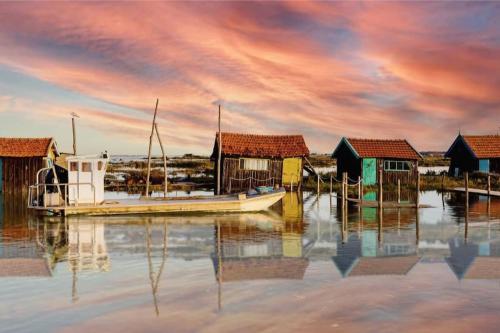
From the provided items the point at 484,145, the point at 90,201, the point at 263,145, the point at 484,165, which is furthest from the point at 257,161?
the point at 484,145

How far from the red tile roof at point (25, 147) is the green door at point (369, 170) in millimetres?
26535

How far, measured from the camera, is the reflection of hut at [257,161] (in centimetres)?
4200

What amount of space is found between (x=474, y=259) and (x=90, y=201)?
18.9 meters

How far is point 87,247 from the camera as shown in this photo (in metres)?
17.8

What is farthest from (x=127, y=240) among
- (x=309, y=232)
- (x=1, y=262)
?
(x=309, y=232)

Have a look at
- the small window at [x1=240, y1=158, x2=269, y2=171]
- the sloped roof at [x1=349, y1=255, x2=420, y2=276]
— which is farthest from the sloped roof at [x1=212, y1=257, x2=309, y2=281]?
the small window at [x1=240, y1=158, x2=269, y2=171]

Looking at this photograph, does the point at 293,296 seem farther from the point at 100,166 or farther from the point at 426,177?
the point at 426,177

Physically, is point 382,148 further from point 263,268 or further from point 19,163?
point 263,268

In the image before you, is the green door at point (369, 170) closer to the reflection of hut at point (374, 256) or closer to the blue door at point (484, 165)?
the blue door at point (484, 165)

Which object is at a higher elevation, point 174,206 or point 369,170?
point 369,170

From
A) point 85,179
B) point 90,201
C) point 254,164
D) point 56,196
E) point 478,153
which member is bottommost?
point 90,201

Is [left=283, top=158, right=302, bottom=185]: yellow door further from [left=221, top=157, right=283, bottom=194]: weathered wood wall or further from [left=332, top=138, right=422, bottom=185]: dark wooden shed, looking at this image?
[left=332, top=138, right=422, bottom=185]: dark wooden shed

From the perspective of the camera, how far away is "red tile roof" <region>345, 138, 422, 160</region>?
46250mm

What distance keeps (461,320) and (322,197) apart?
1142 inches
